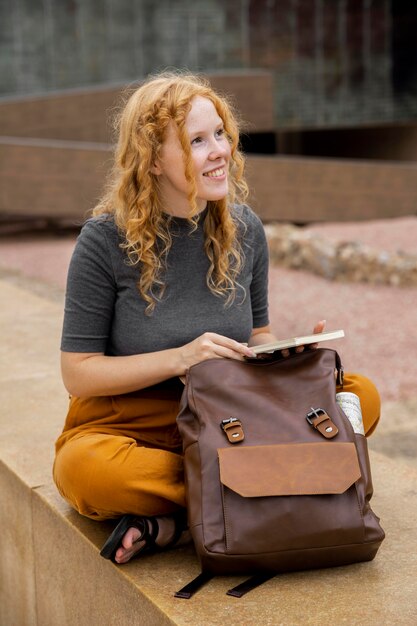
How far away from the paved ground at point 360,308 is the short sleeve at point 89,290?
2427mm

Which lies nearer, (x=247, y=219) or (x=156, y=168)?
(x=156, y=168)

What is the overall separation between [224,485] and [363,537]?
0.34 metres

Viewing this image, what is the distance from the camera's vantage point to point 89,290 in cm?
241

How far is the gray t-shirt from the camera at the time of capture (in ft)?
7.94

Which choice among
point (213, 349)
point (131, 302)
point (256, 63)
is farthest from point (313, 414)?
point (256, 63)

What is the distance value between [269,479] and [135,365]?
50 centimetres

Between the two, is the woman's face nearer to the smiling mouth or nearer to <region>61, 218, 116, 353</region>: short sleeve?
the smiling mouth

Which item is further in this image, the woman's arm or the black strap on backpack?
the woman's arm

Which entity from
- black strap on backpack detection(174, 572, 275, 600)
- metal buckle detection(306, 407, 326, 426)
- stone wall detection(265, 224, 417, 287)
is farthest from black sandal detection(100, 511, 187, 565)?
stone wall detection(265, 224, 417, 287)

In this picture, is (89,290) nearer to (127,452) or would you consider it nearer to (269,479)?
(127,452)

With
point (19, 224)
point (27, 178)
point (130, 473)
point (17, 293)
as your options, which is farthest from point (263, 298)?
point (19, 224)

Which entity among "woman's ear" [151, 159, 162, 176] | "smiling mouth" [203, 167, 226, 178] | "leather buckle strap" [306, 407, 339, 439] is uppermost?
"woman's ear" [151, 159, 162, 176]

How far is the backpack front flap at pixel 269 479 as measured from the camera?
2068 millimetres

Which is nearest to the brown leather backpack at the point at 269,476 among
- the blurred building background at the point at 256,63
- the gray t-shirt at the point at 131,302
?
the gray t-shirt at the point at 131,302
